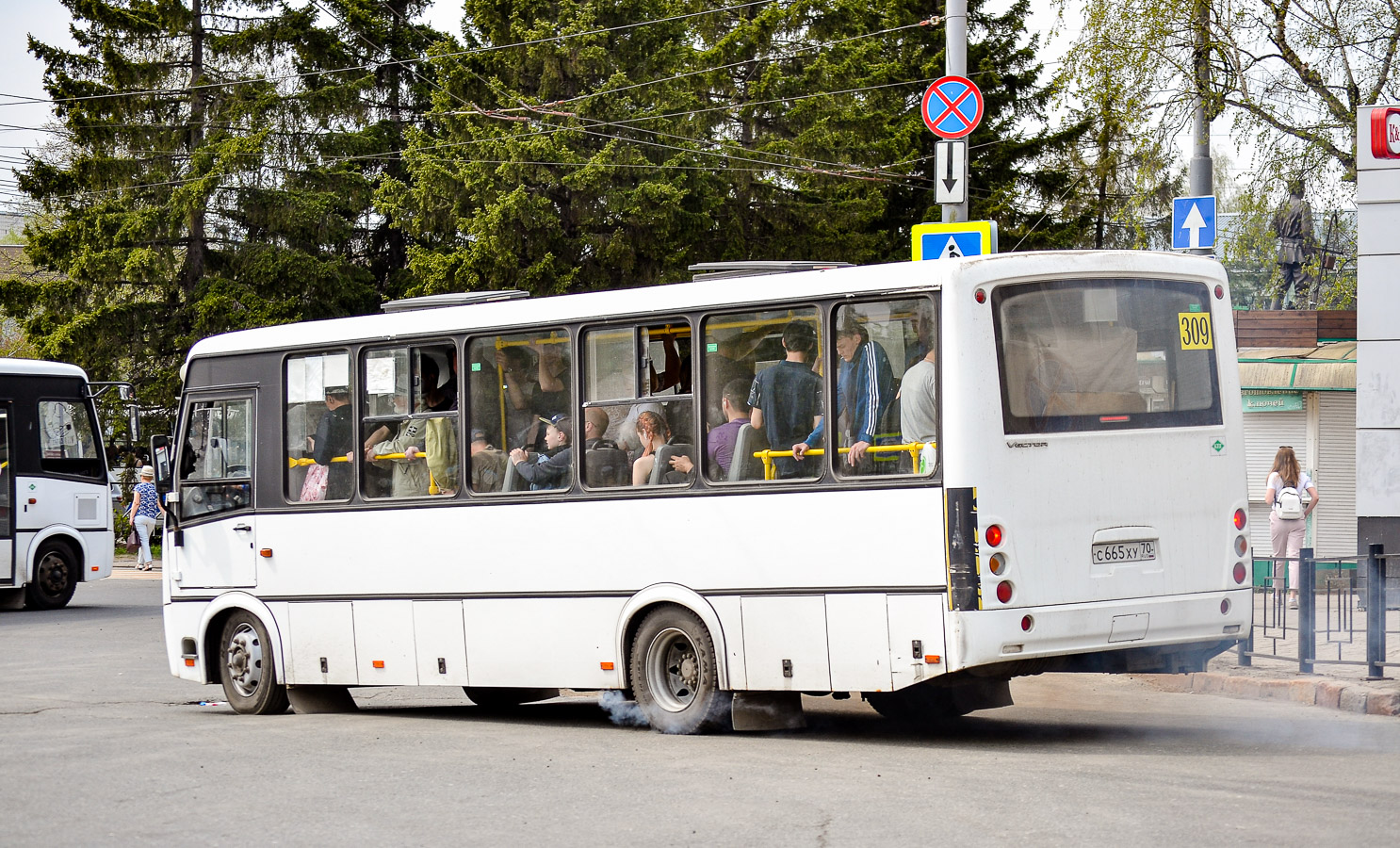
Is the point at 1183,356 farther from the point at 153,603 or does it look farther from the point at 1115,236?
the point at 1115,236

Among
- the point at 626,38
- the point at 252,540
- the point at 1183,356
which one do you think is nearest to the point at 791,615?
the point at 1183,356

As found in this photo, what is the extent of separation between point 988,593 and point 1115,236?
4398 cm

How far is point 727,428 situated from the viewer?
1022 cm

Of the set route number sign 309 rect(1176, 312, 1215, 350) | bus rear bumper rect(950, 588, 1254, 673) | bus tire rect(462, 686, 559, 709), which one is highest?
route number sign 309 rect(1176, 312, 1215, 350)

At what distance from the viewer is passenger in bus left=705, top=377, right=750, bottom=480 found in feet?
33.4

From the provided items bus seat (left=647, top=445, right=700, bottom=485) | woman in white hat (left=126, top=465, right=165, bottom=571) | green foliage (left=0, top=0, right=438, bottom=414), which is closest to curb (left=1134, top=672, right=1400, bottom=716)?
bus seat (left=647, top=445, right=700, bottom=485)

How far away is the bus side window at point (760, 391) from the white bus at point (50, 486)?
15.7m

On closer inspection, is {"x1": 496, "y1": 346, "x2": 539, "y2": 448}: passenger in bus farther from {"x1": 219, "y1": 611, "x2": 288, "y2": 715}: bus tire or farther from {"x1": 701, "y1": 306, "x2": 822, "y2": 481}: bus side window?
{"x1": 219, "y1": 611, "x2": 288, "y2": 715}: bus tire

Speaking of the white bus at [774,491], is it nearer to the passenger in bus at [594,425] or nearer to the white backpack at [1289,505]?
the passenger in bus at [594,425]

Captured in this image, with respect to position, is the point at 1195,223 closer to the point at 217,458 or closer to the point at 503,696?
the point at 503,696

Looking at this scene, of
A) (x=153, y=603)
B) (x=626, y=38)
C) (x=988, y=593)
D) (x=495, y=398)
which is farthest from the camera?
(x=626, y=38)

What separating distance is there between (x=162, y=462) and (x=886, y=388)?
621 cm

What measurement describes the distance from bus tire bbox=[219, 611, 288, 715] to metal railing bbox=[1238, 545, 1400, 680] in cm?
704

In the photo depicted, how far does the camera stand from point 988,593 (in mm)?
9008
